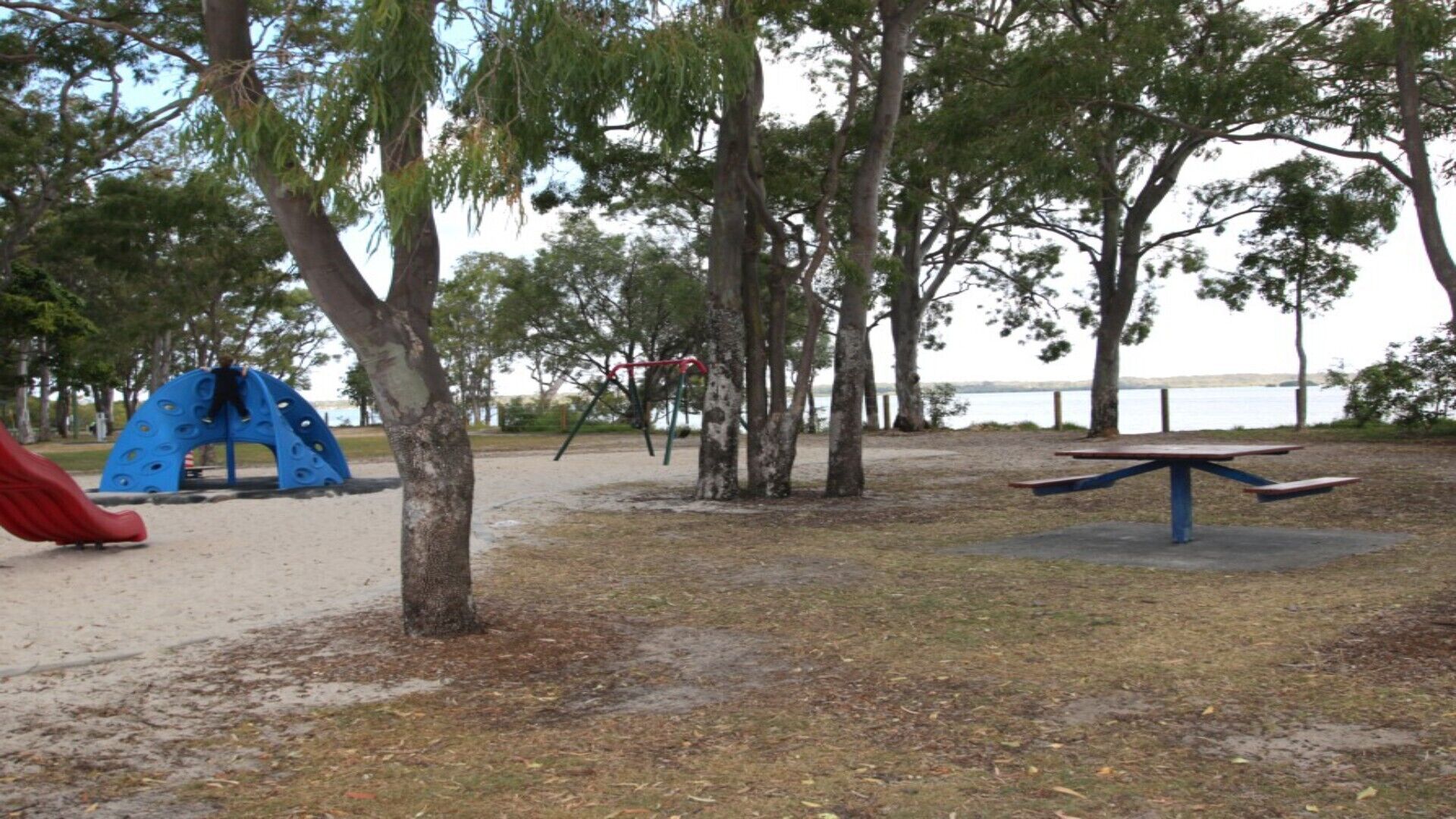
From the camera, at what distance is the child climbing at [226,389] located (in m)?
16.7

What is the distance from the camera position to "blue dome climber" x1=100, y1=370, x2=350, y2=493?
52.4ft

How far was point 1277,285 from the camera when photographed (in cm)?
2578

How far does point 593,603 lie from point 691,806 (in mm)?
3653

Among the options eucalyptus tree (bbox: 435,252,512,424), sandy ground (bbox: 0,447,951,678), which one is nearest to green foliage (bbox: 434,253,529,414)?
eucalyptus tree (bbox: 435,252,512,424)

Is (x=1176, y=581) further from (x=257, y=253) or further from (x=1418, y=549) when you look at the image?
(x=257, y=253)

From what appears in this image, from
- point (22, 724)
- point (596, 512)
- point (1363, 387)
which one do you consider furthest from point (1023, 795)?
point (1363, 387)

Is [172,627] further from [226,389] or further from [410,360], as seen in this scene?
[226,389]

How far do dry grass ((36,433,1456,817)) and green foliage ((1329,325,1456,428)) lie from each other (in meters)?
14.6

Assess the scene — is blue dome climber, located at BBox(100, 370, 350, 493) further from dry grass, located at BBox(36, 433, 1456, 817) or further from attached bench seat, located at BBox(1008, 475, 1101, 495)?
attached bench seat, located at BBox(1008, 475, 1101, 495)

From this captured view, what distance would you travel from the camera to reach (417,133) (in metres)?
5.76

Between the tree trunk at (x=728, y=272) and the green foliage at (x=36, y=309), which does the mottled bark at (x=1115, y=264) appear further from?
the green foliage at (x=36, y=309)

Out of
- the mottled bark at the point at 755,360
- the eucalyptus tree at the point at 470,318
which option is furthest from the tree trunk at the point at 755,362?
the eucalyptus tree at the point at 470,318

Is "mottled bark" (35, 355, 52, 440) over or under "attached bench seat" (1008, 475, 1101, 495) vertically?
over

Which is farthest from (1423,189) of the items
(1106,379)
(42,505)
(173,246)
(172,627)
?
(173,246)
